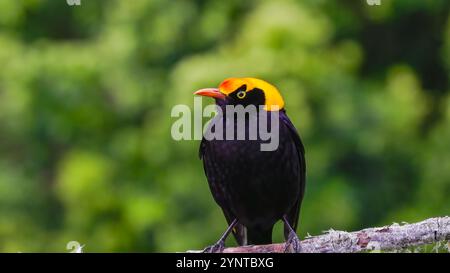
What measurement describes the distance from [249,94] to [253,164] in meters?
0.31

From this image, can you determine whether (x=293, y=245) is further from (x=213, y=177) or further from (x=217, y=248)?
(x=213, y=177)

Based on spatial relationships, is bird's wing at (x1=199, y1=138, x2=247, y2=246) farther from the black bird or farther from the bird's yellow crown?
the bird's yellow crown

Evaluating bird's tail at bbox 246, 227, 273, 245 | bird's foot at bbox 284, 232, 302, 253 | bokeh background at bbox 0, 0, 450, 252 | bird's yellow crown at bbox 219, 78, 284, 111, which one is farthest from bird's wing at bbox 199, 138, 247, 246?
bokeh background at bbox 0, 0, 450, 252

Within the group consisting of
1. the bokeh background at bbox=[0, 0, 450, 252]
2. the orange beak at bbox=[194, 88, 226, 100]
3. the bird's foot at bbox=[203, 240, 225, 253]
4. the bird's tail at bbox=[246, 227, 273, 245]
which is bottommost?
the bird's foot at bbox=[203, 240, 225, 253]

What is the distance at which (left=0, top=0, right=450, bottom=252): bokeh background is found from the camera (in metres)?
8.22

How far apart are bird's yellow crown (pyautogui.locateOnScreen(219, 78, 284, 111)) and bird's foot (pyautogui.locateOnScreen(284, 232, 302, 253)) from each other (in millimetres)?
556

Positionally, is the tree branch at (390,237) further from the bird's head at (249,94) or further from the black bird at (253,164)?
the bird's head at (249,94)

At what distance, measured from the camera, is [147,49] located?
8961 millimetres

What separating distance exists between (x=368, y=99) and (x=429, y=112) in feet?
4.27

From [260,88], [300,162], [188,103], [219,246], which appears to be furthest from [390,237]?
[188,103]

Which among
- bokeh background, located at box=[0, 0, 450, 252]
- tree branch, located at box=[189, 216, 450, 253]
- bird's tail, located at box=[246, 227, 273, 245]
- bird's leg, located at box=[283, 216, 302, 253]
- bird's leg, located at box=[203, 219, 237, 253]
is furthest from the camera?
bokeh background, located at box=[0, 0, 450, 252]
